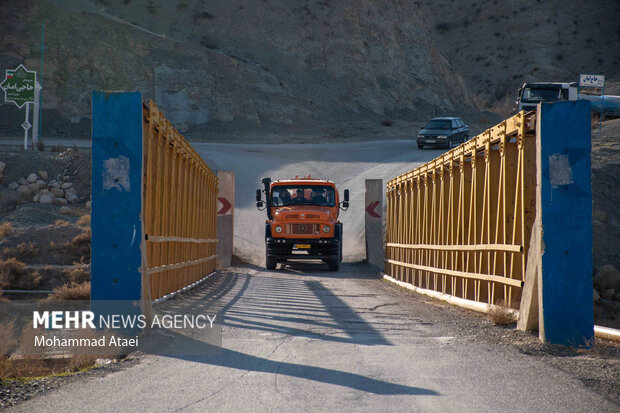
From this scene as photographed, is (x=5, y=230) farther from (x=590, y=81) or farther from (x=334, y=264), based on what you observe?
(x=590, y=81)

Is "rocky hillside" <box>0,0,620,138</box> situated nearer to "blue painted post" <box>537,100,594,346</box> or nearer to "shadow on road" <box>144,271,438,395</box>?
"shadow on road" <box>144,271,438,395</box>

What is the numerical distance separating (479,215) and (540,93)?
25.8 m

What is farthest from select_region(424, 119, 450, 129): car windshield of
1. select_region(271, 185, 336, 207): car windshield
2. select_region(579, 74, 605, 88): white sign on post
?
select_region(271, 185, 336, 207): car windshield

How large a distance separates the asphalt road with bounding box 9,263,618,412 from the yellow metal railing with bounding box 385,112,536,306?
1.52 meters

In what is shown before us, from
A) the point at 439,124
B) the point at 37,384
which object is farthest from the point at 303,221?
the point at 439,124

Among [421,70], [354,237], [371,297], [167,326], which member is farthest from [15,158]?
[421,70]

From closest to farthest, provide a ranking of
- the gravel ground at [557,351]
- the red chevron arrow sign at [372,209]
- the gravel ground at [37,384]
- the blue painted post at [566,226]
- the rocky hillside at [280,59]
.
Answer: the gravel ground at [37,384] < the gravel ground at [557,351] < the blue painted post at [566,226] < the red chevron arrow sign at [372,209] < the rocky hillside at [280,59]

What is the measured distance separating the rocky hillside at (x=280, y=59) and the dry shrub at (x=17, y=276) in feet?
118

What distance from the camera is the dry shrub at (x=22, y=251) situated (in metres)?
21.1

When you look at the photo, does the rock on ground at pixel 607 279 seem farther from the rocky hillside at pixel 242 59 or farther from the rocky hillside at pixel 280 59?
the rocky hillside at pixel 242 59

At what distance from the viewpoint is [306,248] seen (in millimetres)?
22344

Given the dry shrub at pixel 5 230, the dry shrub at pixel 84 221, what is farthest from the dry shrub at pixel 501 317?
the dry shrub at pixel 84 221

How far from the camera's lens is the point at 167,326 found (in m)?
8.69

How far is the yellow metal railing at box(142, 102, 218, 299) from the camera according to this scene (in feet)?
31.9
